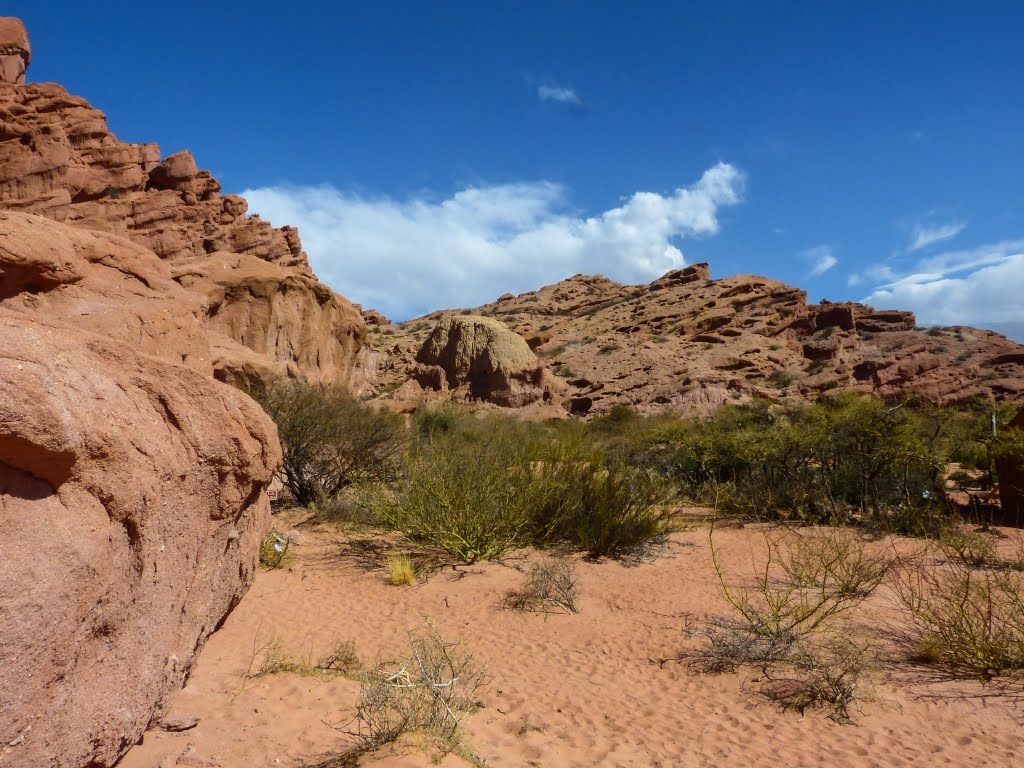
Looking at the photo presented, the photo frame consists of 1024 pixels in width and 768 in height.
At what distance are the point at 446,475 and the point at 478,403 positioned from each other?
813 inches

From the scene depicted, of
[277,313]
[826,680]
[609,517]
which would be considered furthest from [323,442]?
[826,680]

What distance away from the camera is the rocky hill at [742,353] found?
102 feet

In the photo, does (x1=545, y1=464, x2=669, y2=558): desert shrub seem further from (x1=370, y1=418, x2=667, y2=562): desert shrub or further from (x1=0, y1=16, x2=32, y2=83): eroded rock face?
(x1=0, y1=16, x2=32, y2=83): eroded rock face

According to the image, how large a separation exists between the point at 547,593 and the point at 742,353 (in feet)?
105

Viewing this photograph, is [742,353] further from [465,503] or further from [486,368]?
[465,503]

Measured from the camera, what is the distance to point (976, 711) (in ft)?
15.3

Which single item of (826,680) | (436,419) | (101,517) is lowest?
(826,680)

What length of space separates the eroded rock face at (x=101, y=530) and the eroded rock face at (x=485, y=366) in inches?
1060

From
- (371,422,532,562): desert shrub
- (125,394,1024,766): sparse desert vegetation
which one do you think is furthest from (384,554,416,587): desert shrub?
(371,422,532,562): desert shrub

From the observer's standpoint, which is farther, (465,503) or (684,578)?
(465,503)

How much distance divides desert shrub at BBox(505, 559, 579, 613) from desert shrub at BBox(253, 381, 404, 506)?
Answer: 5676 mm

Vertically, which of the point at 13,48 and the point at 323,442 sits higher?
the point at 13,48

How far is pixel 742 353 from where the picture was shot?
119ft

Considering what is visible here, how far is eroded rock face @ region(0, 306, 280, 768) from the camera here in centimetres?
222
